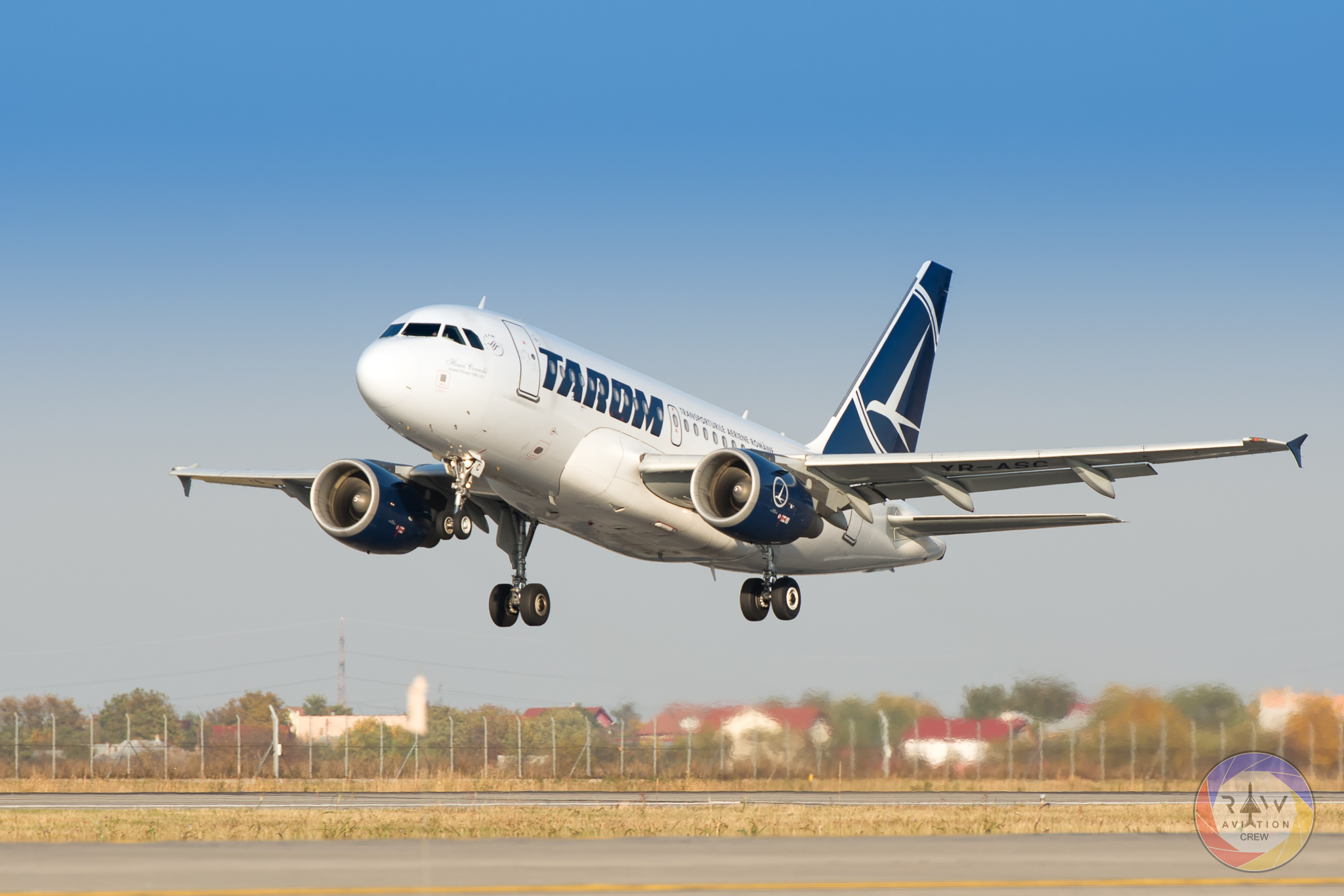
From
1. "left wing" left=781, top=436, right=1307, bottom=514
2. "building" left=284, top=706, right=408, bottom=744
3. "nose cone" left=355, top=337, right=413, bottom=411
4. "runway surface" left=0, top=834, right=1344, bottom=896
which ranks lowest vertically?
"building" left=284, top=706, right=408, bottom=744

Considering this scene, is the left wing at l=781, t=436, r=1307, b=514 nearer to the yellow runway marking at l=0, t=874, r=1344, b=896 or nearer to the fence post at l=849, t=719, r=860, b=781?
the fence post at l=849, t=719, r=860, b=781

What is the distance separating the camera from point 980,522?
3725 cm

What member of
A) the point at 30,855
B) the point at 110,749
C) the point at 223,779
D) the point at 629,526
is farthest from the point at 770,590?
the point at 110,749

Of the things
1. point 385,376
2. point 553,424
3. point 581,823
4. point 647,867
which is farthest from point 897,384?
point 647,867

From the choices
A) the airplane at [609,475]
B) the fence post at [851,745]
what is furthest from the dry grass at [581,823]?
the fence post at [851,745]

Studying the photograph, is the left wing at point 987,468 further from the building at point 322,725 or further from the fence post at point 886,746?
the building at point 322,725

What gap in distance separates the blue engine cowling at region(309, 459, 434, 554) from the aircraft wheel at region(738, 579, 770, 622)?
26.8 ft

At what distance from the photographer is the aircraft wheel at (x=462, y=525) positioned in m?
30.8

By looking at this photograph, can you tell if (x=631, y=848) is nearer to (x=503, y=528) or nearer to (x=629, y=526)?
(x=629, y=526)

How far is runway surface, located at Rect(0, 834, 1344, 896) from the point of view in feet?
52.1

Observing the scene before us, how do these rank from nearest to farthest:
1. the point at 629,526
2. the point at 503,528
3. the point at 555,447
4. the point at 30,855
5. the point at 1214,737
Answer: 1. the point at 30,855
2. the point at 555,447
3. the point at 629,526
4. the point at 503,528
5. the point at 1214,737

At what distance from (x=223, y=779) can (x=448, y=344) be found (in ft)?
92.6

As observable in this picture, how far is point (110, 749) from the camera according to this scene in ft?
173

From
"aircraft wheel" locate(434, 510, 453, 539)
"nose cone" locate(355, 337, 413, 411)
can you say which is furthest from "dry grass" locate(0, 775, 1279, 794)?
"nose cone" locate(355, 337, 413, 411)
